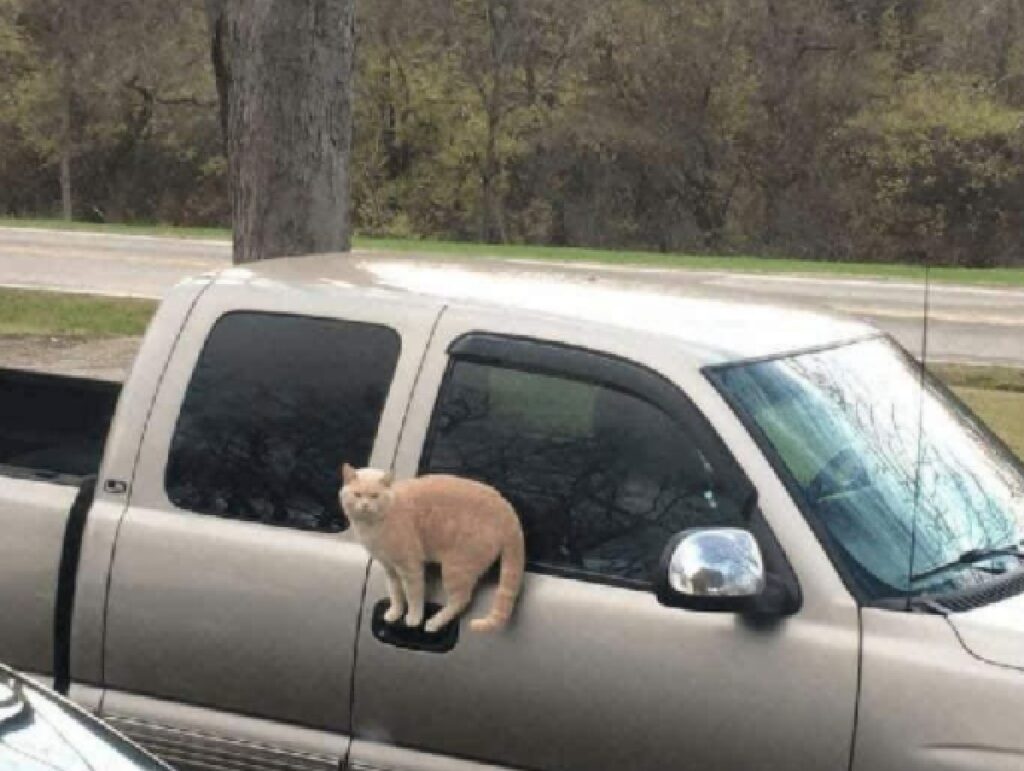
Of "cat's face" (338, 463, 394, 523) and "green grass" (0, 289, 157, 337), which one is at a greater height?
"cat's face" (338, 463, 394, 523)

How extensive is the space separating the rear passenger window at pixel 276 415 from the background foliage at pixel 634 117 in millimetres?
33336

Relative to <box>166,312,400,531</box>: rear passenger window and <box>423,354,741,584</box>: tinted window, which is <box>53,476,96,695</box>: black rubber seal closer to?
<box>166,312,400,531</box>: rear passenger window

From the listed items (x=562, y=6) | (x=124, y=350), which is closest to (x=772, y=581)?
(x=124, y=350)

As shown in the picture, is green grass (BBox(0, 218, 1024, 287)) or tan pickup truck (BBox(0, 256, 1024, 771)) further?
green grass (BBox(0, 218, 1024, 287))

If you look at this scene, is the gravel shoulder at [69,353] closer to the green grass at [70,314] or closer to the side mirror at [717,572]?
the green grass at [70,314]

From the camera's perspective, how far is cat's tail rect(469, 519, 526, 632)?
3.98 m

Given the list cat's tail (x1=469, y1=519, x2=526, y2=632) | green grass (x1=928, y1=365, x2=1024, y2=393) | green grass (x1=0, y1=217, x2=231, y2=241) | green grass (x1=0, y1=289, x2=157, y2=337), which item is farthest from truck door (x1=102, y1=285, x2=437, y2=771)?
green grass (x1=0, y1=217, x2=231, y2=241)

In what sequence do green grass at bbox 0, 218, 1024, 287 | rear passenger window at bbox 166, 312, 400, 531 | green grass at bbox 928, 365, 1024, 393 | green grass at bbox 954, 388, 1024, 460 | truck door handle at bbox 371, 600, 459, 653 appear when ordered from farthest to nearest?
green grass at bbox 0, 218, 1024, 287 → green grass at bbox 928, 365, 1024, 393 → green grass at bbox 954, 388, 1024, 460 → rear passenger window at bbox 166, 312, 400, 531 → truck door handle at bbox 371, 600, 459, 653

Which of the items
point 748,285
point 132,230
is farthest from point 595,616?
point 132,230

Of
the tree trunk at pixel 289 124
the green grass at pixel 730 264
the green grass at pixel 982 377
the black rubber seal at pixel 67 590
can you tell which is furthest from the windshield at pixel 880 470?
the green grass at pixel 730 264

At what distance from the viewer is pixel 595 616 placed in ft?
12.9

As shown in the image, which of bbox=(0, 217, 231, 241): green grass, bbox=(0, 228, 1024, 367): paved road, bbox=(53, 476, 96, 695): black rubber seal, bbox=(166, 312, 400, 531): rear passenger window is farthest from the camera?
bbox=(0, 217, 231, 241): green grass

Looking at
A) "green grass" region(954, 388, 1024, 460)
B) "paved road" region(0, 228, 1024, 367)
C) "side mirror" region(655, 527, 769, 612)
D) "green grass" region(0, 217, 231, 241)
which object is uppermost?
"side mirror" region(655, 527, 769, 612)

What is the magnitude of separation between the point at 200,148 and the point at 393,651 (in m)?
40.3
